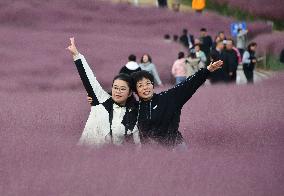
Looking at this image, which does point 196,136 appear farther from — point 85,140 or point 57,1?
point 57,1

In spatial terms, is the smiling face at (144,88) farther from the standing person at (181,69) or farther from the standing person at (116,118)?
→ the standing person at (181,69)

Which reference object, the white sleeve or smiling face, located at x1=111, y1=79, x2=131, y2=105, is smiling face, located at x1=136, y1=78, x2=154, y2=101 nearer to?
smiling face, located at x1=111, y1=79, x2=131, y2=105

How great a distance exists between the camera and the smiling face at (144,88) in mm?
5105

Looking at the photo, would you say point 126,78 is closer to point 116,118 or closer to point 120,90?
point 120,90

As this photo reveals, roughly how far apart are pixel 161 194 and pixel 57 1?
2023 cm

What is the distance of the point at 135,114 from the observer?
5.16 meters

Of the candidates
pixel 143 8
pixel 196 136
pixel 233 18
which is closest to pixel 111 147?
pixel 196 136

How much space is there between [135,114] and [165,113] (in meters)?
0.22

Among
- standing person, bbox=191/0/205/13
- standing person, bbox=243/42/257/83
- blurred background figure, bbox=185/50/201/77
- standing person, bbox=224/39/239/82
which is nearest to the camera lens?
standing person, bbox=224/39/239/82

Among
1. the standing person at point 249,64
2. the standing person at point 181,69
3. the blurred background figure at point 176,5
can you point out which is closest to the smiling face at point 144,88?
the standing person at point 181,69

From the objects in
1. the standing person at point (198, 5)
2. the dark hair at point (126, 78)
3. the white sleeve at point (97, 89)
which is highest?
the dark hair at point (126, 78)

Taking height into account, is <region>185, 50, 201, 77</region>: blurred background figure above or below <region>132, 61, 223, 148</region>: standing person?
below

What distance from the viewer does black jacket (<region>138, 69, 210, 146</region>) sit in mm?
5148

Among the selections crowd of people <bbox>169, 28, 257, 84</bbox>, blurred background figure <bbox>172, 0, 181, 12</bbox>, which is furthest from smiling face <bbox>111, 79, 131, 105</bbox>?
blurred background figure <bbox>172, 0, 181, 12</bbox>
